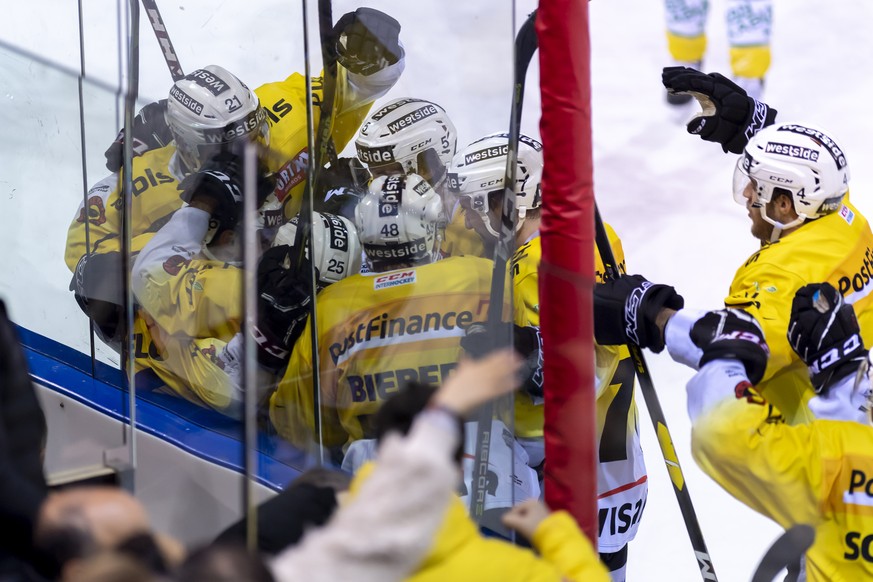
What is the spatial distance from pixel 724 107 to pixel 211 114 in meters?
1.73

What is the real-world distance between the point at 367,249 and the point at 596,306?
635 mm

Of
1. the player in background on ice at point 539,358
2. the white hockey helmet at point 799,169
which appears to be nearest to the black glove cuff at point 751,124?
the white hockey helmet at point 799,169

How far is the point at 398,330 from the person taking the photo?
237cm

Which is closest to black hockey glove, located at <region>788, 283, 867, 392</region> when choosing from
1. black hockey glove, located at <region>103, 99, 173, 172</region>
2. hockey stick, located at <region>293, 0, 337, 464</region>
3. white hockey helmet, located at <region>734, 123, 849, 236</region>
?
white hockey helmet, located at <region>734, 123, 849, 236</region>

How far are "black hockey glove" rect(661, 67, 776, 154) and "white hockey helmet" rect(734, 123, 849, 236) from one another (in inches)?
22.1

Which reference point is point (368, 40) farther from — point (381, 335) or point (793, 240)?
point (793, 240)

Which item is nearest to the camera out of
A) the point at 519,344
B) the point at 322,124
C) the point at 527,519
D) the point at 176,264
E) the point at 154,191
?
the point at 527,519

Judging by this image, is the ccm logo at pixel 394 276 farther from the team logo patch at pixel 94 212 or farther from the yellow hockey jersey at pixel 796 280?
the yellow hockey jersey at pixel 796 280

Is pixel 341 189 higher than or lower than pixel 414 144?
lower

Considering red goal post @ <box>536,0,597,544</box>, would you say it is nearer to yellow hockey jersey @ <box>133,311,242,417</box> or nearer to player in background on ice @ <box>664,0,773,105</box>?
yellow hockey jersey @ <box>133,311,242,417</box>

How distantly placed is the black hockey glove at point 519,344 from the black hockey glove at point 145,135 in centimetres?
84

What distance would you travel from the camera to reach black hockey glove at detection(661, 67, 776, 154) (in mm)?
3846

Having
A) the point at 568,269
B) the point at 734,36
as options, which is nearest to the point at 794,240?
the point at 568,269

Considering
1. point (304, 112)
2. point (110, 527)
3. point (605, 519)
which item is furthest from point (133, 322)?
point (605, 519)
